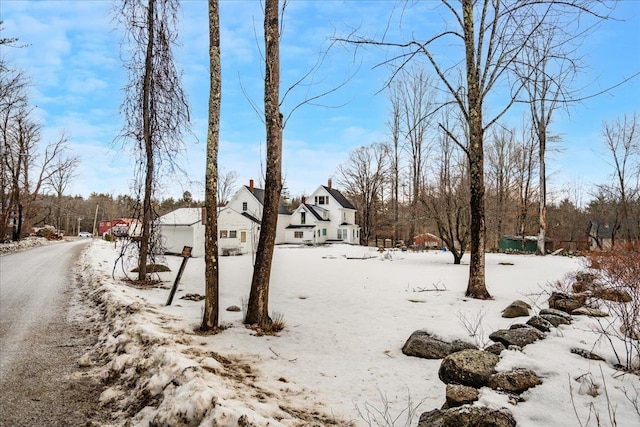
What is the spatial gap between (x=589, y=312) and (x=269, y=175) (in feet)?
17.8

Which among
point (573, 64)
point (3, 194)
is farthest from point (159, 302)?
point (3, 194)

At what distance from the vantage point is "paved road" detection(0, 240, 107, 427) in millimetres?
3203

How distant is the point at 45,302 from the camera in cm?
777

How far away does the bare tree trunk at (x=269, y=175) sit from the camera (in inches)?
225

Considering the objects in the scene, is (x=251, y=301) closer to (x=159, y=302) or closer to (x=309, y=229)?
(x=159, y=302)

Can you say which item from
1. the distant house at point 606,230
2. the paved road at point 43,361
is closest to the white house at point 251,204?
the paved road at point 43,361

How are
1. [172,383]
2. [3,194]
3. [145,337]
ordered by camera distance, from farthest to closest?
[3,194]
[145,337]
[172,383]

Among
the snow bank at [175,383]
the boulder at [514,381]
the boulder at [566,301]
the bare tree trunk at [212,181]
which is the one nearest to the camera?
the snow bank at [175,383]

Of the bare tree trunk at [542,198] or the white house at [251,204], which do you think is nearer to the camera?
the bare tree trunk at [542,198]

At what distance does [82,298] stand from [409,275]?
9.26 meters

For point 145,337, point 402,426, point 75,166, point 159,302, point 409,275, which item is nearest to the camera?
point 402,426

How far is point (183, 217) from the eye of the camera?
27562mm

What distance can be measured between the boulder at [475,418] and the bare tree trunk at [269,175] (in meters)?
3.49

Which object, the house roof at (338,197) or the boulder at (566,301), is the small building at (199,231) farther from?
the boulder at (566,301)
